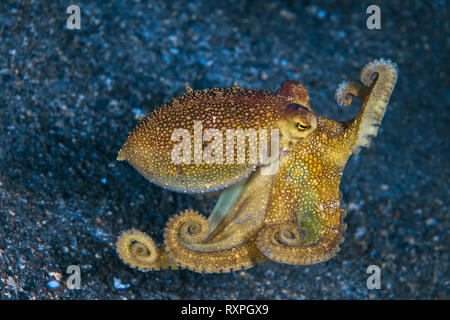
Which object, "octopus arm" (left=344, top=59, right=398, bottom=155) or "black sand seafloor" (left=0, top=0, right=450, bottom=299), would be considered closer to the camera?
"octopus arm" (left=344, top=59, right=398, bottom=155)

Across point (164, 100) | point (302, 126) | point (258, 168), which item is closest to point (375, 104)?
point (302, 126)

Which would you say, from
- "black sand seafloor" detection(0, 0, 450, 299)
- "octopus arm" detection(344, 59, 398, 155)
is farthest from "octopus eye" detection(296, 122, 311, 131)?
"black sand seafloor" detection(0, 0, 450, 299)

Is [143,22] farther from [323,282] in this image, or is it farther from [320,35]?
[323,282]

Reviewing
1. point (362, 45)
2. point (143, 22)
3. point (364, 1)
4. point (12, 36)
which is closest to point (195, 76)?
point (143, 22)

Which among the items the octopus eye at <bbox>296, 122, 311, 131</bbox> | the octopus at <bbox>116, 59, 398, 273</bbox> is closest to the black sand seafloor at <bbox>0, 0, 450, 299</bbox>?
the octopus at <bbox>116, 59, 398, 273</bbox>

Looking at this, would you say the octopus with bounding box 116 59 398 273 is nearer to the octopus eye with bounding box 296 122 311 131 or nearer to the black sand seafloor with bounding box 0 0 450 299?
the octopus eye with bounding box 296 122 311 131

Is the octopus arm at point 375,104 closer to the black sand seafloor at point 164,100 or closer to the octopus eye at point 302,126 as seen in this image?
the octopus eye at point 302,126

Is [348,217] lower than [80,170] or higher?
lower
